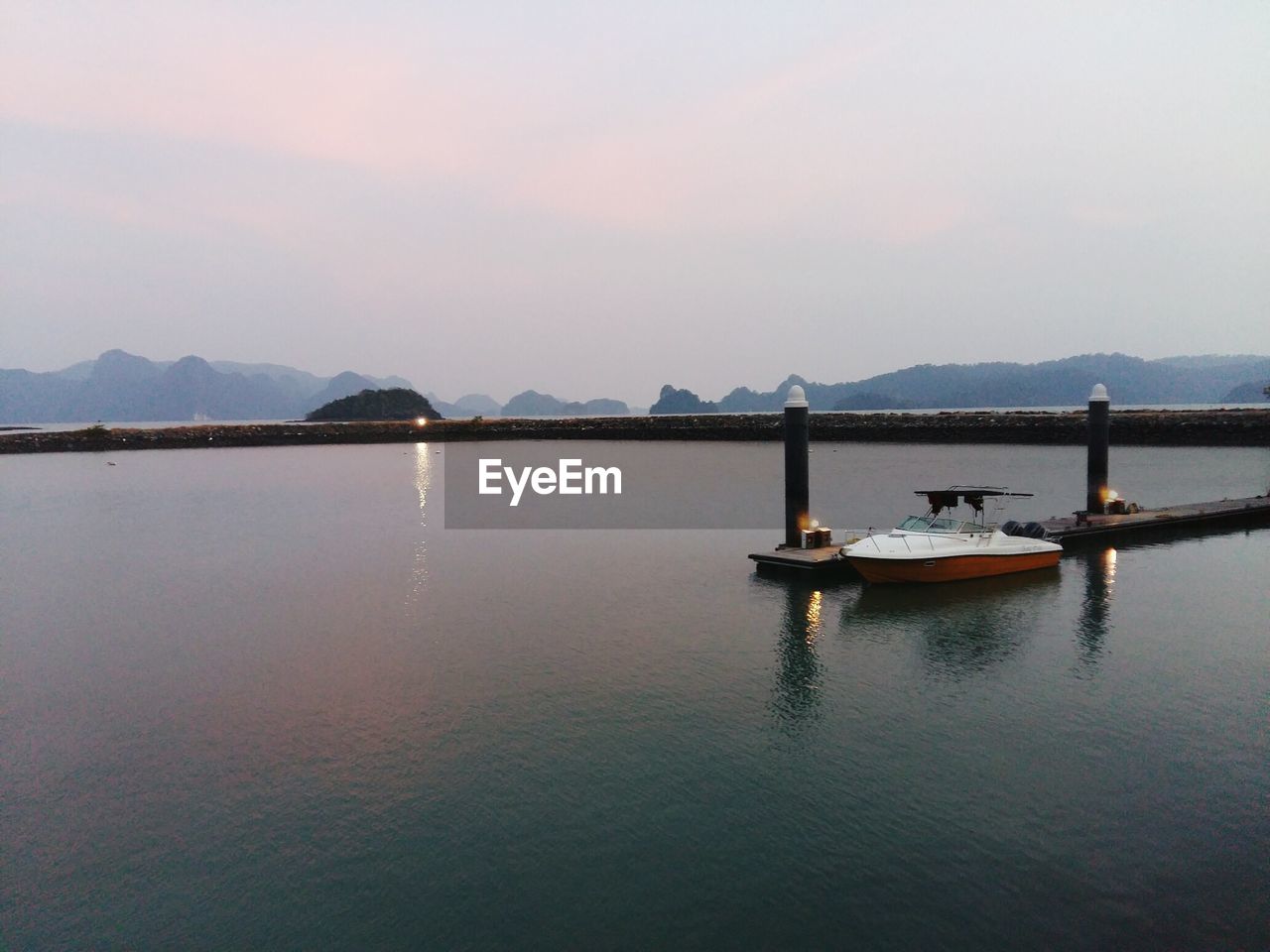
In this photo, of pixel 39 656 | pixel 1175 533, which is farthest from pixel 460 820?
pixel 1175 533

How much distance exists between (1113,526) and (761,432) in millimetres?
105866

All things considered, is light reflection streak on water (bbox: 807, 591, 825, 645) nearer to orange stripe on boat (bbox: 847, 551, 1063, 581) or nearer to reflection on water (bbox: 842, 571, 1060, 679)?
reflection on water (bbox: 842, 571, 1060, 679)

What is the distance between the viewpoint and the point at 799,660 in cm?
2122

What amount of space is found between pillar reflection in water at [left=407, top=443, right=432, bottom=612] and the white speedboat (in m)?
16.2

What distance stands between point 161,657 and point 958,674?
22.1 metres

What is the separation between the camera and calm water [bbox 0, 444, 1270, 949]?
10688mm

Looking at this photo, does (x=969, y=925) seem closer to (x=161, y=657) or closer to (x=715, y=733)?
(x=715, y=733)

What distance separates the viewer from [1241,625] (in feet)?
76.4

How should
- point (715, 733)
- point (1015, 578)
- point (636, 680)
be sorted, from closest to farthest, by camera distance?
1. point (715, 733)
2. point (636, 680)
3. point (1015, 578)

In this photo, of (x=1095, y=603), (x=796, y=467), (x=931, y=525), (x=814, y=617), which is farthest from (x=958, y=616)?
(x=796, y=467)

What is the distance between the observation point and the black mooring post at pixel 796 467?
31734mm

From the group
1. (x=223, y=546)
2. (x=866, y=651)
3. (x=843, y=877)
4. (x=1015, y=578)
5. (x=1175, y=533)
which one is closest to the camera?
(x=843, y=877)

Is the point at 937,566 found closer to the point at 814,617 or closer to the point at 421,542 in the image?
the point at 814,617

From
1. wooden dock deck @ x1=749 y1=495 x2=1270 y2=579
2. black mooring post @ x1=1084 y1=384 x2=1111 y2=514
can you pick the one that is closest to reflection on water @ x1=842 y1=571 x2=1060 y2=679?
wooden dock deck @ x1=749 y1=495 x2=1270 y2=579
